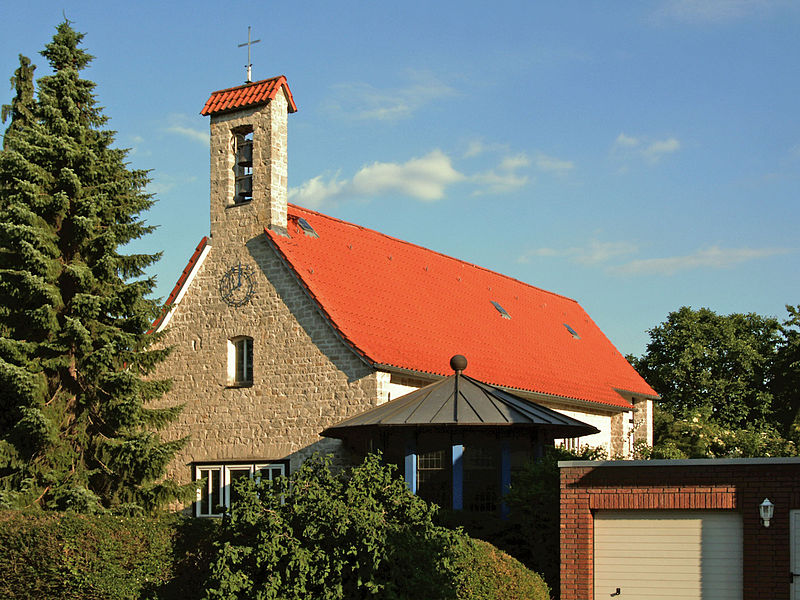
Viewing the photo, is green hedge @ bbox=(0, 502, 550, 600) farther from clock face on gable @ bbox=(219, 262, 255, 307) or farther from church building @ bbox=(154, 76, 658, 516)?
clock face on gable @ bbox=(219, 262, 255, 307)

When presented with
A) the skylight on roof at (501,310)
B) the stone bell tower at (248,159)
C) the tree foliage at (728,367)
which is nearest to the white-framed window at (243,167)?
the stone bell tower at (248,159)

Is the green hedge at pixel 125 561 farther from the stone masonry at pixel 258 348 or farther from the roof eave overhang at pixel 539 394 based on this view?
the roof eave overhang at pixel 539 394

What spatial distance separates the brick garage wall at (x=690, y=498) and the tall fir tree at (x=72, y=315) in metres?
9.05

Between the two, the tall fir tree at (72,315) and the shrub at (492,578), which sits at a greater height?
the tall fir tree at (72,315)

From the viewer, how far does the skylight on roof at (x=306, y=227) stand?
2664 centimetres

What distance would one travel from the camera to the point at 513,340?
31.6 metres

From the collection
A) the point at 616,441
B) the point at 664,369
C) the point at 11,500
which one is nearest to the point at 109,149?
the point at 11,500

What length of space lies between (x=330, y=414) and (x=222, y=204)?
6280 millimetres

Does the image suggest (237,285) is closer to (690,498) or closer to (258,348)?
(258,348)

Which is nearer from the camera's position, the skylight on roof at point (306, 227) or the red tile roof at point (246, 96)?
the red tile roof at point (246, 96)

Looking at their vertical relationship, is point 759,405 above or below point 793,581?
above

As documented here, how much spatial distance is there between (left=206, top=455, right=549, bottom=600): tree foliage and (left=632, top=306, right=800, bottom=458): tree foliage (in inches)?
1408

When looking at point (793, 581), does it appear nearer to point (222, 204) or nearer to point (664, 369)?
point (222, 204)

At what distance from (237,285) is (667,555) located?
42.6 feet
